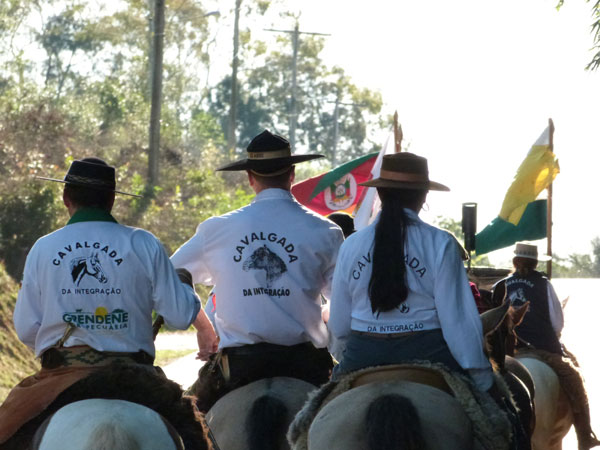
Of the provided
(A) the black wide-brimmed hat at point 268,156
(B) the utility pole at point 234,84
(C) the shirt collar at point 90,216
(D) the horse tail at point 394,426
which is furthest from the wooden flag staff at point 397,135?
(B) the utility pole at point 234,84

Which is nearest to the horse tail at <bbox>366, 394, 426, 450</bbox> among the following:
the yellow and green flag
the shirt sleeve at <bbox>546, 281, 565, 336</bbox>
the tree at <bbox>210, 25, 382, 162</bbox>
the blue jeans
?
the blue jeans

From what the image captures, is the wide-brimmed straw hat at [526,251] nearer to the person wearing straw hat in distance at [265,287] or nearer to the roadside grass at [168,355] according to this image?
the person wearing straw hat in distance at [265,287]

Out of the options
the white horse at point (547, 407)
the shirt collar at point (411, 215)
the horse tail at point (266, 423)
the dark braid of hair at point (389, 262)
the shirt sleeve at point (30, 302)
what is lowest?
the white horse at point (547, 407)

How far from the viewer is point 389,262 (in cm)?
596

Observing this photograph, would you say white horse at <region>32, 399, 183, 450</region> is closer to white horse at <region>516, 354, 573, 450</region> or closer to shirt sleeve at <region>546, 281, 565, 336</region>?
white horse at <region>516, 354, 573, 450</region>

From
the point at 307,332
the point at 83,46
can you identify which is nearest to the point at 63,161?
the point at 307,332

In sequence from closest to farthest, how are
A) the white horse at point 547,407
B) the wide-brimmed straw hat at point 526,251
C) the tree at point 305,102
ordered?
the white horse at point 547,407
the wide-brimmed straw hat at point 526,251
the tree at point 305,102

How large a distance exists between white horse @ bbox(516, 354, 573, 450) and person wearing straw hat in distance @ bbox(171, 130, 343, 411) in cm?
374

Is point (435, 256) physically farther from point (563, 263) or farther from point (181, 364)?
point (563, 263)

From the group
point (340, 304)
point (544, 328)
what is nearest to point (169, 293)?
point (340, 304)

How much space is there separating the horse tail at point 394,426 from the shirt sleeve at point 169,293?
116 cm

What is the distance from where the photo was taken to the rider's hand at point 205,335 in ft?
22.0

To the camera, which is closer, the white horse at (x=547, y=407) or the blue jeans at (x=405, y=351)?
the blue jeans at (x=405, y=351)

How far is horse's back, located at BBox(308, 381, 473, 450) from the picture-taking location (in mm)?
5344
